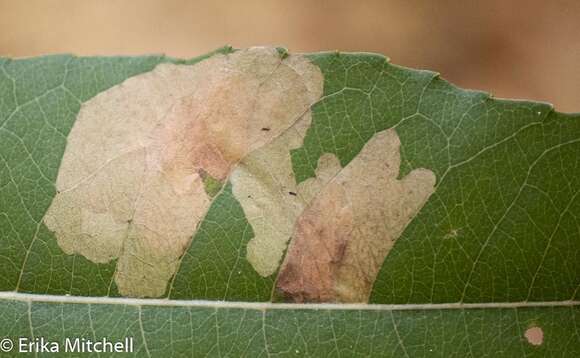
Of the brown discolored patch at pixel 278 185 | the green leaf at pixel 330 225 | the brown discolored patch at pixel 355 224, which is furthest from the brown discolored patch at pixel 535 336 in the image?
the brown discolored patch at pixel 278 185

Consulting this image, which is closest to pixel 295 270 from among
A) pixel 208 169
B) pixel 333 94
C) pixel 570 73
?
pixel 208 169

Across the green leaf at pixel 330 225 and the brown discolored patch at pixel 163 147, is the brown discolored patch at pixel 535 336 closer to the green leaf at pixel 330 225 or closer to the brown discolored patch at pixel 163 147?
the green leaf at pixel 330 225

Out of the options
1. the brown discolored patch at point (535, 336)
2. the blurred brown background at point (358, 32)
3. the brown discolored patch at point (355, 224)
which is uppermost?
the blurred brown background at point (358, 32)

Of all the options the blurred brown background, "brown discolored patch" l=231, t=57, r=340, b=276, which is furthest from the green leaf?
the blurred brown background

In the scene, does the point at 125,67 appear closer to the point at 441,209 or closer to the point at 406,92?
the point at 406,92

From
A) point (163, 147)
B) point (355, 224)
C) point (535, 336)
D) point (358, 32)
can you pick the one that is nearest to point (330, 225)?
point (355, 224)

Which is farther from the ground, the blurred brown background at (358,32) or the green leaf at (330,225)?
the blurred brown background at (358,32)

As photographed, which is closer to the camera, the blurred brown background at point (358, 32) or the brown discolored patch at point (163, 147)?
A: the brown discolored patch at point (163, 147)

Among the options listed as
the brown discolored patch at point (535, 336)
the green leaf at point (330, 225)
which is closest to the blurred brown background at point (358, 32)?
the green leaf at point (330, 225)

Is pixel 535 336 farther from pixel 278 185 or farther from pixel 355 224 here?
pixel 278 185
